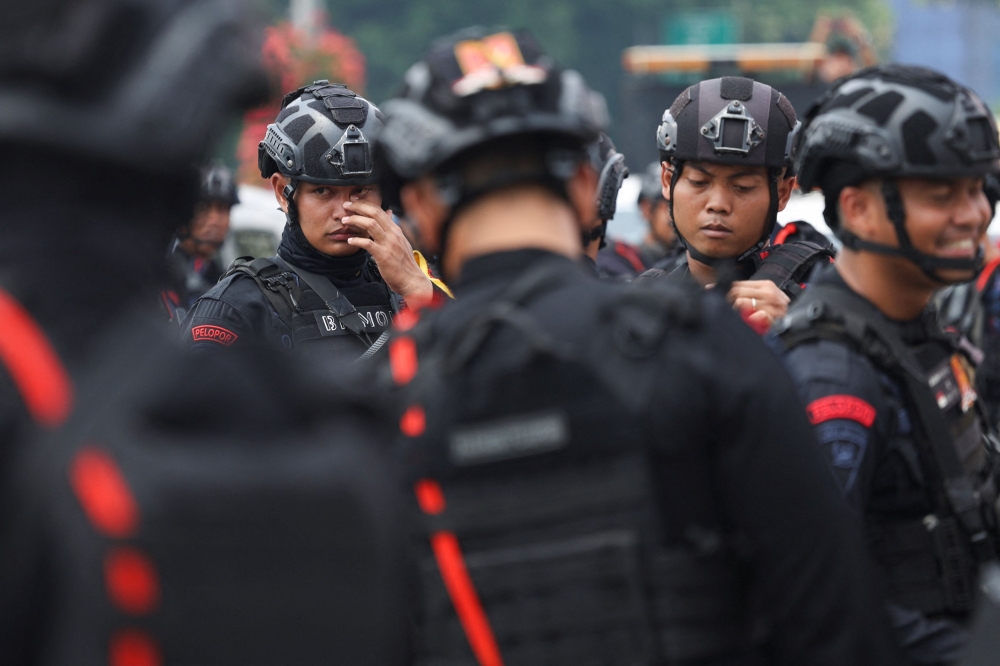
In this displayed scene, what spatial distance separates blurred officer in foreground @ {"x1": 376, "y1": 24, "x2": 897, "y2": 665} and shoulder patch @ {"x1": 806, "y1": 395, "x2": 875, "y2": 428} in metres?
0.50

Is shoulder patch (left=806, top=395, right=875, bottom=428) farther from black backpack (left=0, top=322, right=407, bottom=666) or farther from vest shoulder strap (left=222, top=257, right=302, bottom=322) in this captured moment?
vest shoulder strap (left=222, top=257, right=302, bottom=322)

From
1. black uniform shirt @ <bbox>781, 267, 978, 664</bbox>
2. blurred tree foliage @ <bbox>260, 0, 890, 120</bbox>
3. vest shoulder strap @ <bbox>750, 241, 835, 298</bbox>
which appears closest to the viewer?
black uniform shirt @ <bbox>781, 267, 978, 664</bbox>

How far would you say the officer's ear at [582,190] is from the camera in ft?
8.16

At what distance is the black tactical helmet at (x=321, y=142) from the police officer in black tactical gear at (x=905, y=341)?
2.59 metres

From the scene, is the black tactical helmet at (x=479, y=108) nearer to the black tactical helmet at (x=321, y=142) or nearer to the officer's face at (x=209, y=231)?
the black tactical helmet at (x=321, y=142)

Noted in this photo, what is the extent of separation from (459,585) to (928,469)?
48.9 inches

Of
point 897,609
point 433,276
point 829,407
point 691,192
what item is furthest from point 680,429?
point 433,276

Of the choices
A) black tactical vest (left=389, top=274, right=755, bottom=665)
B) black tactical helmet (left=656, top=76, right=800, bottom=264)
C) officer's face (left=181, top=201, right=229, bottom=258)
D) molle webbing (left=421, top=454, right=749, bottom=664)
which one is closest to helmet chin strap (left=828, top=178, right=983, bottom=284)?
black tactical vest (left=389, top=274, right=755, bottom=665)

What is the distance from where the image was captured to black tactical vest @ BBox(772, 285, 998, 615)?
2.96m

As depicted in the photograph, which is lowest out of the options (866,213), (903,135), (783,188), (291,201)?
(866,213)

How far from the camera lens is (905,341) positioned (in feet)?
10.5

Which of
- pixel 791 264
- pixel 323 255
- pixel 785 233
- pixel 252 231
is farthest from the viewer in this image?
pixel 252 231

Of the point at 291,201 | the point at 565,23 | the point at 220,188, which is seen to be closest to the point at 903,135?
the point at 291,201

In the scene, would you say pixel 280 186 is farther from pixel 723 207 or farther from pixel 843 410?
pixel 843 410
